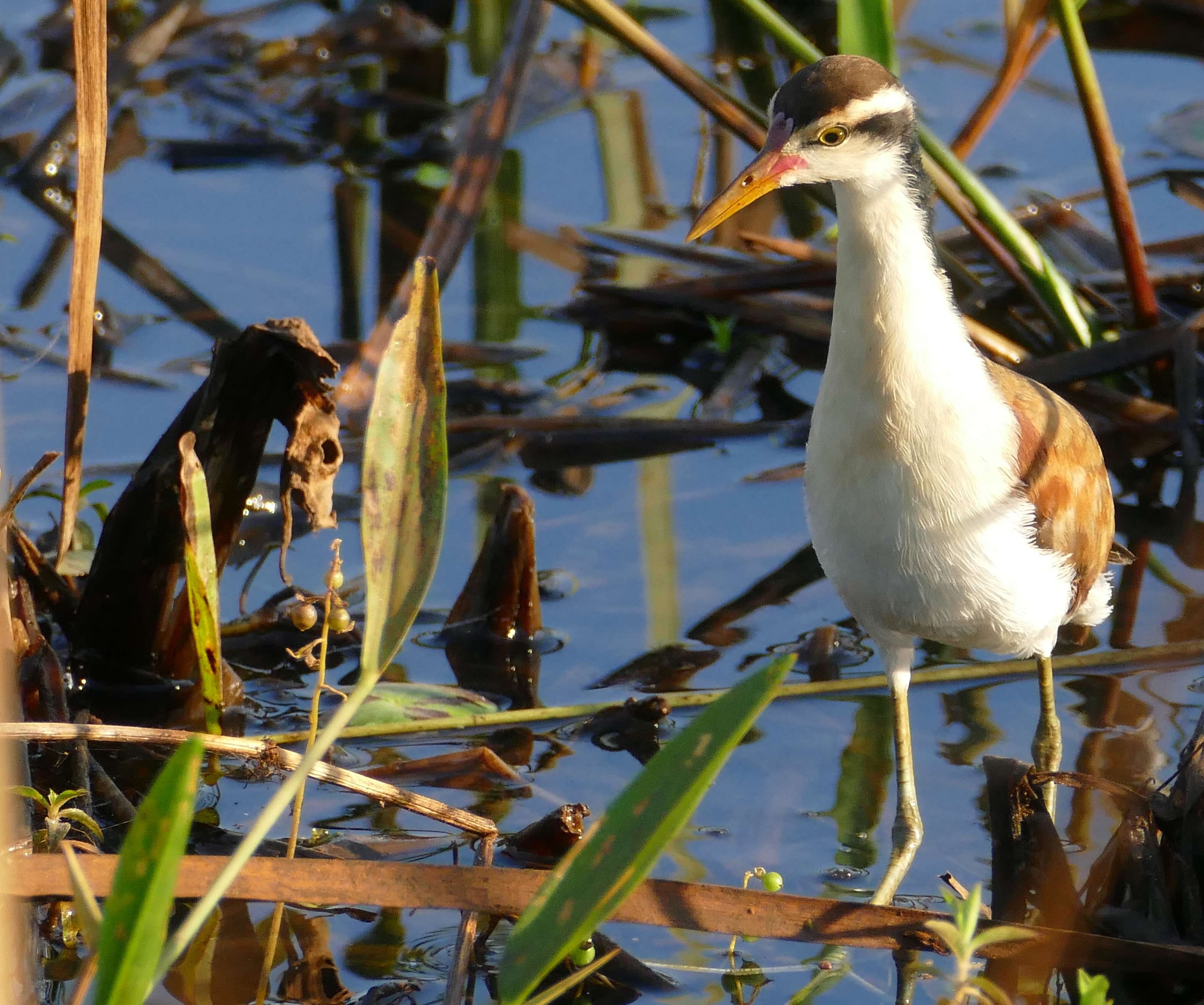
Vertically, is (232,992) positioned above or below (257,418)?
below

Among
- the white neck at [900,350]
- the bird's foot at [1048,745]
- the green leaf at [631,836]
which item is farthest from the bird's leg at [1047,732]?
the green leaf at [631,836]

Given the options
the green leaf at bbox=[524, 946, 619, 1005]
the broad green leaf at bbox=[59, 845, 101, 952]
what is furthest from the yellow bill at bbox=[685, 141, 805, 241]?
the broad green leaf at bbox=[59, 845, 101, 952]

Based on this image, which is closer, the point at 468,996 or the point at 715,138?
the point at 468,996

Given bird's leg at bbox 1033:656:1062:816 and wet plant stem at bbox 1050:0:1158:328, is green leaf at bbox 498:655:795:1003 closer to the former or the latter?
bird's leg at bbox 1033:656:1062:816

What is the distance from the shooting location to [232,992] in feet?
9.43

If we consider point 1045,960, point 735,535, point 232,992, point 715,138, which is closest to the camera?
point 1045,960

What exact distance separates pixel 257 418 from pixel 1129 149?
4228mm

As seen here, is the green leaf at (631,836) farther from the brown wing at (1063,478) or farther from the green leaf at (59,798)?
the brown wing at (1063,478)

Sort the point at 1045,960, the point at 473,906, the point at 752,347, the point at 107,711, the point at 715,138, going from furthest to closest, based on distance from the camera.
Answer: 1. the point at 715,138
2. the point at 752,347
3. the point at 107,711
4. the point at 1045,960
5. the point at 473,906

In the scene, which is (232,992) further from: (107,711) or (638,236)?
(638,236)

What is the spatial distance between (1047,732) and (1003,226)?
1821 mm

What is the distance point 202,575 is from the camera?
333 cm

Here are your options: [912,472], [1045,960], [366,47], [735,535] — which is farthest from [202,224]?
[1045,960]

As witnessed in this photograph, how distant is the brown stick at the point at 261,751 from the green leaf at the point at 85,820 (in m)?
0.13
